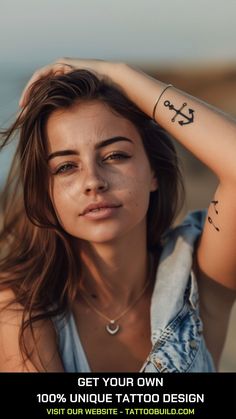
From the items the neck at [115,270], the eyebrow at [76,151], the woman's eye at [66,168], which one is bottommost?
the neck at [115,270]

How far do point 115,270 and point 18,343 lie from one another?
1.95ft

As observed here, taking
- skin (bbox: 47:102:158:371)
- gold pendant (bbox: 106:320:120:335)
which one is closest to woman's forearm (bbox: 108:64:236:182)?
skin (bbox: 47:102:158:371)

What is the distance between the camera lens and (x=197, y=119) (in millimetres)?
2791

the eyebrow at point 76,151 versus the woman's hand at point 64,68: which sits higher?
the woman's hand at point 64,68

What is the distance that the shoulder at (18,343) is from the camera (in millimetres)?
2684

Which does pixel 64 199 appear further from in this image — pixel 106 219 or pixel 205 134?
pixel 205 134

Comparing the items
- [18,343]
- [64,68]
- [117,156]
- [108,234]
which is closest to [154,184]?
[117,156]

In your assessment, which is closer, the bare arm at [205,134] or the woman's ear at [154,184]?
the bare arm at [205,134]

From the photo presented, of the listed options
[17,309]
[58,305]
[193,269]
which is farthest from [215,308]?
[17,309]

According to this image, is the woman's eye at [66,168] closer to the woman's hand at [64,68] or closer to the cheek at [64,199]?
the cheek at [64,199]

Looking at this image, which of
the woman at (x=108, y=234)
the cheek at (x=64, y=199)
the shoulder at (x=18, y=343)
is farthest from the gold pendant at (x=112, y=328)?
the cheek at (x=64, y=199)

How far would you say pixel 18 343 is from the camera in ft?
8.85

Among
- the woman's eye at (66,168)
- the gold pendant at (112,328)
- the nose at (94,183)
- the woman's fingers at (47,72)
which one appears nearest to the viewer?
the nose at (94,183)

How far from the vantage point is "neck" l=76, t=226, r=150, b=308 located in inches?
116
